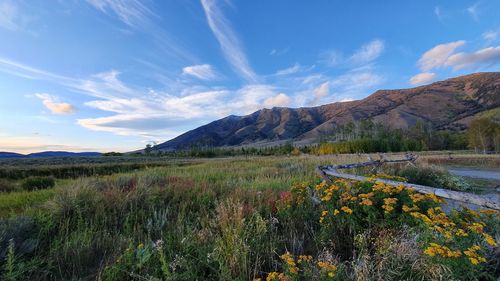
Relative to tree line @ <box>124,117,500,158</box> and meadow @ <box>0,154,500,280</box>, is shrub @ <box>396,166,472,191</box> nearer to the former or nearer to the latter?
meadow @ <box>0,154,500,280</box>

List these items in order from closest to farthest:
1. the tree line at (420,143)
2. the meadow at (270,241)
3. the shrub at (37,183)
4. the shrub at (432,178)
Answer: the meadow at (270,241)
the shrub at (432,178)
the shrub at (37,183)
the tree line at (420,143)

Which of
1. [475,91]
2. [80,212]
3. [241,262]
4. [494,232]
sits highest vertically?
[475,91]

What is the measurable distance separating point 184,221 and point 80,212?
2.09 m

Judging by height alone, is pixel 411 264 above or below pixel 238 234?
below

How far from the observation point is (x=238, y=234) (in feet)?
12.0

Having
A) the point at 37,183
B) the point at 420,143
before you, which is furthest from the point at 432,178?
the point at 420,143

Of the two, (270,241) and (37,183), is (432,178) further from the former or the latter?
(37,183)

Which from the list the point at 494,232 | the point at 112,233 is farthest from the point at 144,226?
the point at 494,232

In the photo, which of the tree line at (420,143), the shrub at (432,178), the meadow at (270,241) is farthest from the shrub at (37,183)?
the tree line at (420,143)

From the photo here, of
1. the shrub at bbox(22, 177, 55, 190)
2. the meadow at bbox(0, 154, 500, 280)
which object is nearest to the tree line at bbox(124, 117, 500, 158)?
the meadow at bbox(0, 154, 500, 280)

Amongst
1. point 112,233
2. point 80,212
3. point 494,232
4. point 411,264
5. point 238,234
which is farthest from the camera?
point 80,212

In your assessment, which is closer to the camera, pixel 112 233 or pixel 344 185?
pixel 112 233

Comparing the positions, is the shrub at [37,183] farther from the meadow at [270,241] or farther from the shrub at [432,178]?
the shrub at [432,178]

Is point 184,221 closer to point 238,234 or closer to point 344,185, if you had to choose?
point 238,234
